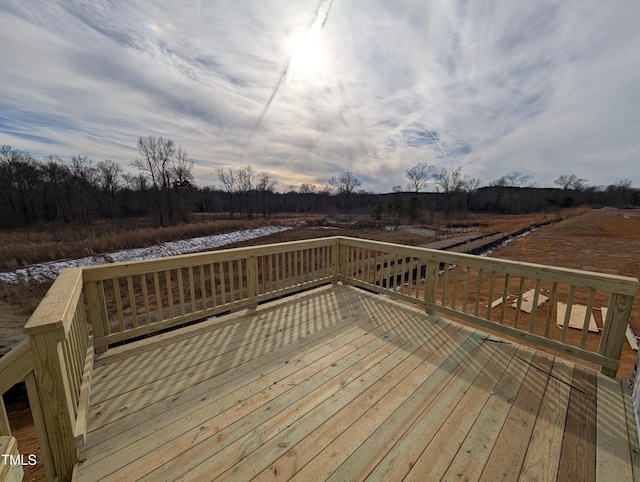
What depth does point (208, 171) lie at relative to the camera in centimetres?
3762

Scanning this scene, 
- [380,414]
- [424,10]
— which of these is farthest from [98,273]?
[424,10]

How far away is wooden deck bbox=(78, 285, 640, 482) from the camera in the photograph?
1.33 m

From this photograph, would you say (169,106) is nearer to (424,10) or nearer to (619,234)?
(424,10)

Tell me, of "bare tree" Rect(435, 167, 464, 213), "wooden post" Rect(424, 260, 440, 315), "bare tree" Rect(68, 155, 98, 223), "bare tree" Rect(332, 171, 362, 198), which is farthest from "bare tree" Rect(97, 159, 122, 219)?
"bare tree" Rect(435, 167, 464, 213)

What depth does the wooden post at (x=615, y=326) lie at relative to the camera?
193 centimetres

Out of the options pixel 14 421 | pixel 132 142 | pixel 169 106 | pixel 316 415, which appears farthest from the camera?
pixel 132 142

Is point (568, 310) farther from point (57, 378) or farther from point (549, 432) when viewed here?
point (57, 378)

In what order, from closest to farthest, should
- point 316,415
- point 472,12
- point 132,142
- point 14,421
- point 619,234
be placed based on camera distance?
point 316,415, point 14,421, point 472,12, point 619,234, point 132,142

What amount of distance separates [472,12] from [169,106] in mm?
6923

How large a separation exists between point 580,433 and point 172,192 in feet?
99.3

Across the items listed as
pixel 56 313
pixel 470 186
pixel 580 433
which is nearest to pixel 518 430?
pixel 580 433

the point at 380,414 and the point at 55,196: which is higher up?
the point at 55,196

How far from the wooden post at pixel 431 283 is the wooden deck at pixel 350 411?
0.48 m

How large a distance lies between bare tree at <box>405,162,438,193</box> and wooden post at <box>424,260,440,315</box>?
1504 inches
